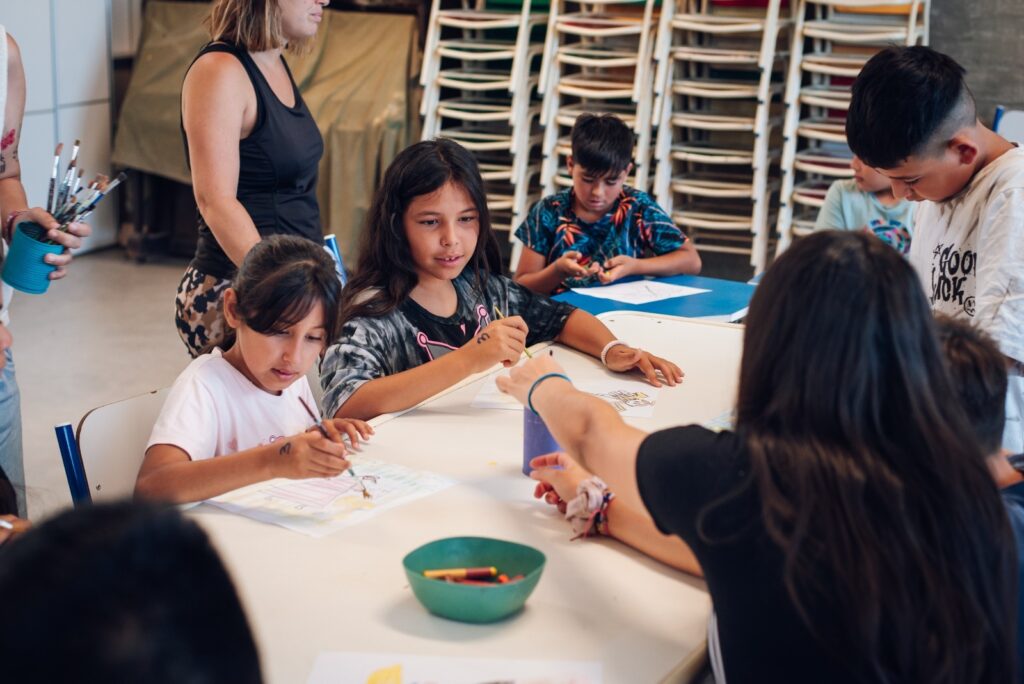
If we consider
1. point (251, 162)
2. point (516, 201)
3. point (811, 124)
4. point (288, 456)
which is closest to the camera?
point (288, 456)

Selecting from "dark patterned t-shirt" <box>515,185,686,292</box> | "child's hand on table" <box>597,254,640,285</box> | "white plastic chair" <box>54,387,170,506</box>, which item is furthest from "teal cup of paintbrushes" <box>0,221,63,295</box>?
"dark patterned t-shirt" <box>515,185,686,292</box>

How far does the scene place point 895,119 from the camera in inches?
73.8

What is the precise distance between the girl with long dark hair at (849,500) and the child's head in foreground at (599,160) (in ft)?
7.38

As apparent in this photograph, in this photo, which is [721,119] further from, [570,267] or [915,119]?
[915,119]

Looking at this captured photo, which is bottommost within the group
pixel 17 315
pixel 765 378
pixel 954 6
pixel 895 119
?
pixel 17 315

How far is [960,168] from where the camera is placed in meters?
1.94

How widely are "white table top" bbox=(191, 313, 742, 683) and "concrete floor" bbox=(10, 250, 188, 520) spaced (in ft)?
5.82

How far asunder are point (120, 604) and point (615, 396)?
170 centimetres

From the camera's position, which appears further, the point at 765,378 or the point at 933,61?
the point at 933,61

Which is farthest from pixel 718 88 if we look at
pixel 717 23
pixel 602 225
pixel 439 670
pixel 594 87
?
pixel 439 670

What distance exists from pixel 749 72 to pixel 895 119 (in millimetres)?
3716

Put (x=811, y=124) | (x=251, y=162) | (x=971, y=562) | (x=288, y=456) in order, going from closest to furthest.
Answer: (x=971, y=562) < (x=288, y=456) < (x=251, y=162) < (x=811, y=124)

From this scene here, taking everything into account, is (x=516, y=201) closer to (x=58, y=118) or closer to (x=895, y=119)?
(x=58, y=118)

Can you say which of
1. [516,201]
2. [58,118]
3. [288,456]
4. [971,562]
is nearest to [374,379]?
[288,456]
